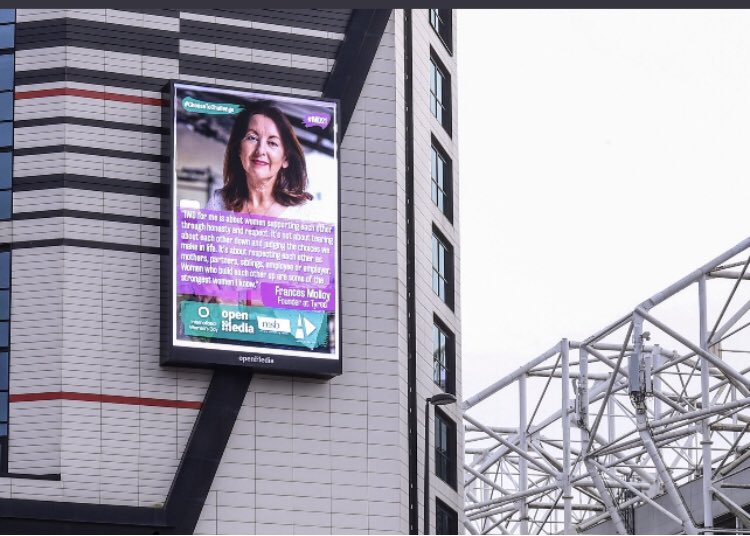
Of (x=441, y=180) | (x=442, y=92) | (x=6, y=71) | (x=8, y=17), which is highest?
(x=442, y=92)

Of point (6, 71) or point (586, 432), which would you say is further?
point (586, 432)

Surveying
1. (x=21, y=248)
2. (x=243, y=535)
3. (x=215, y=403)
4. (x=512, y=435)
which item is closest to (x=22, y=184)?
(x=21, y=248)

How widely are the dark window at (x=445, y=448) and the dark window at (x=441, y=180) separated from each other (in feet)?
28.8

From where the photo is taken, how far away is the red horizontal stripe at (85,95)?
171 ft

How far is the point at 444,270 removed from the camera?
62.4m

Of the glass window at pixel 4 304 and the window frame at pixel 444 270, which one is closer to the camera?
the glass window at pixel 4 304

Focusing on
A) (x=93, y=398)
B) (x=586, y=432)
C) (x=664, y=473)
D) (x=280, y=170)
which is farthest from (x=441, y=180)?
(x=93, y=398)

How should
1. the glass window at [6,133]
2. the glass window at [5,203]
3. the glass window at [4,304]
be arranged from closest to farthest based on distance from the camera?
1. the glass window at [4,304]
2. the glass window at [5,203]
3. the glass window at [6,133]

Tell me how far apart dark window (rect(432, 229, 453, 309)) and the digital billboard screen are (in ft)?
29.1

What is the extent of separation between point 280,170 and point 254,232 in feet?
8.07

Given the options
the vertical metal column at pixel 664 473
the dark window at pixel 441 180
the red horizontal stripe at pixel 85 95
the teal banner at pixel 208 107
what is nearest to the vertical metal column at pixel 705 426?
the vertical metal column at pixel 664 473

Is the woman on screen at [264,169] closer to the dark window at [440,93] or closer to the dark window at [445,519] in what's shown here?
the dark window at [440,93]

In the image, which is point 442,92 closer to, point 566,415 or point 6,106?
point 566,415

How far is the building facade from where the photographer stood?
161ft
